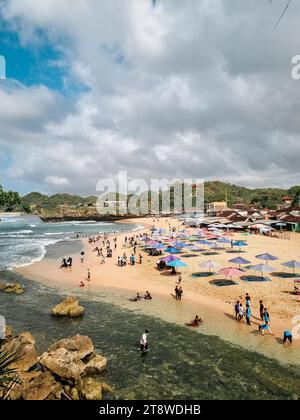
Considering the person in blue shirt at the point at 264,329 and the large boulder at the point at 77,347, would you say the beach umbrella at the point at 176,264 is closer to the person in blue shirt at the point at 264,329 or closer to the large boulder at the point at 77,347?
the person in blue shirt at the point at 264,329

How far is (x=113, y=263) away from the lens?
113ft

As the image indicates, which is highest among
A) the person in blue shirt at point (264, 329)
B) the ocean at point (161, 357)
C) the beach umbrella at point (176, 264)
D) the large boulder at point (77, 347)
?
the beach umbrella at point (176, 264)

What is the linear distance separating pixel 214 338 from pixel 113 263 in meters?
20.7

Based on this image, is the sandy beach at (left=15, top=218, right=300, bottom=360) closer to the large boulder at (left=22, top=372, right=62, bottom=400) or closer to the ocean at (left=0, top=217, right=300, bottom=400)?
the ocean at (left=0, top=217, right=300, bottom=400)

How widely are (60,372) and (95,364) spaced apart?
1.73 meters

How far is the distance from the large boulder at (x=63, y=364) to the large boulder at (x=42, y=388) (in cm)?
37

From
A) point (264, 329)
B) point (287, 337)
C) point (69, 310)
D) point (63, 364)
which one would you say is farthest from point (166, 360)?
point (69, 310)

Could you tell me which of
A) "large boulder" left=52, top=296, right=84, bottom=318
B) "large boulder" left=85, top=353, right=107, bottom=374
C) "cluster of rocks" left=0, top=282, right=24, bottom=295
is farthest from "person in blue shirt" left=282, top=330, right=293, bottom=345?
"cluster of rocks" left=0, top=282, right=24, bottom=295

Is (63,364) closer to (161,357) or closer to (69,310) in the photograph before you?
(161,357)

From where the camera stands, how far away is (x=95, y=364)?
1222cm

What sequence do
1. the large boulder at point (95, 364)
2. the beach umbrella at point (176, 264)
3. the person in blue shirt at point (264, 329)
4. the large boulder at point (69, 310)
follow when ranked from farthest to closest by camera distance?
the beach umbrella at point (176, 264) → the large boulder at point (69, 310) → the person in blue shirt at point (264, 329) → the large boulder at point (95, 364)

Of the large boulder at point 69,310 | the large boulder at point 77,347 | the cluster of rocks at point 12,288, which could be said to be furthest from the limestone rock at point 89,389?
the cluster of rocks at point 12,288

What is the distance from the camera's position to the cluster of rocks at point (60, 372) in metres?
9.95

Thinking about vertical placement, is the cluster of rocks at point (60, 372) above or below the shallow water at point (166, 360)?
above
